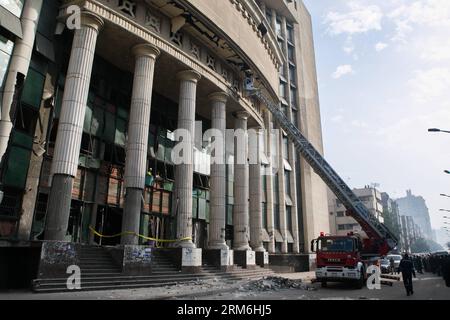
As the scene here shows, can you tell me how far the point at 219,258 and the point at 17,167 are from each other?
12.6m

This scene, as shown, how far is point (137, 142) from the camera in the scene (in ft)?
57.9

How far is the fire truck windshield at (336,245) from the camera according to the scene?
18.2 m

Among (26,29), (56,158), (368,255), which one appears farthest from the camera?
(368,255)

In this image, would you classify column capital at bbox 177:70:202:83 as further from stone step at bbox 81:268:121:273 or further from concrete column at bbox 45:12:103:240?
stone step at bbox 81:268:121:273

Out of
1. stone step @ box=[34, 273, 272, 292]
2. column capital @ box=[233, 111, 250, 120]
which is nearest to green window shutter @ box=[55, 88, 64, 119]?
stone step @ box=[34, 273, 272, 292]

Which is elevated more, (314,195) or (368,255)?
(314,195)

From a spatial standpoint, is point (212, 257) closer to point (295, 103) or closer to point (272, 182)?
point (272, 182)

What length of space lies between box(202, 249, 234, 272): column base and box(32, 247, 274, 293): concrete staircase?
110 cm

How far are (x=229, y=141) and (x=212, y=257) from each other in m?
11.5

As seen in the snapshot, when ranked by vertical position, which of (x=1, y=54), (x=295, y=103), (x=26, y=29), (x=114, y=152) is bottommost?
(x=114, y=152)

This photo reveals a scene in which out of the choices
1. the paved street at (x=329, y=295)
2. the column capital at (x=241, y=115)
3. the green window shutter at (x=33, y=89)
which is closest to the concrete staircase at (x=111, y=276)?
the paved street at (x=329, y=295)

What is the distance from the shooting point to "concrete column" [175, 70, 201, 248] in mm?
19438
